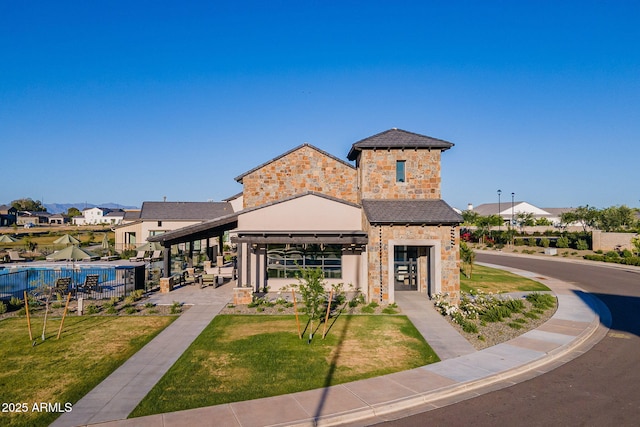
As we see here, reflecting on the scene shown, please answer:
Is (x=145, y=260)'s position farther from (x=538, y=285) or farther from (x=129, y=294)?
(x=538, y=285)

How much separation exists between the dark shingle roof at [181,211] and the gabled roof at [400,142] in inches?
1180

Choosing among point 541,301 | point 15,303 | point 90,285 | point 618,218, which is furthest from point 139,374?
point 618,218

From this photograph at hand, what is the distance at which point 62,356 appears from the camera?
10.9m

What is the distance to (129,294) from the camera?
19469 mm

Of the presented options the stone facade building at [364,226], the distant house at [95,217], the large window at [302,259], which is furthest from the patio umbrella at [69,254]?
the distant house at [95,217]

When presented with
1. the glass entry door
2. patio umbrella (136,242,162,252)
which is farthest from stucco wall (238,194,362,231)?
patio umbrella (136,242,162,252)

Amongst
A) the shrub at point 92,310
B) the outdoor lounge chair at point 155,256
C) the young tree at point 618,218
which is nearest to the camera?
the shrub at point 92,310

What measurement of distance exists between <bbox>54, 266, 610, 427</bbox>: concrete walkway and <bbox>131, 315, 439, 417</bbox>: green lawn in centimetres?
42

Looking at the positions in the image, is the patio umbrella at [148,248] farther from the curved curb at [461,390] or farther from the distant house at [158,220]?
the curved curb at [461,390]

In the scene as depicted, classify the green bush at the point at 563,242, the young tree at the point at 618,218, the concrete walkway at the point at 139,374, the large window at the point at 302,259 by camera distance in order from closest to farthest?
1. the concrete walkway at the point at 139,374
2. the large window at the point at 302,259
3. the green bush at the point at 563,242
4. the young tree at the point at 618,218

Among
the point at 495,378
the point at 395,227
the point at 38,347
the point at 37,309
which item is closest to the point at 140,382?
the point at 38,347

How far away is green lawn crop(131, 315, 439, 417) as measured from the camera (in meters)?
8.63

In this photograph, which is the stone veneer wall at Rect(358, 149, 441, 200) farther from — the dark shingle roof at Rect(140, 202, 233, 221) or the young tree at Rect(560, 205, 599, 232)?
the young tree at Rect(560, 205, 599, 232)

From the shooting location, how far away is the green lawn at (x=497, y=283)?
848 inches
